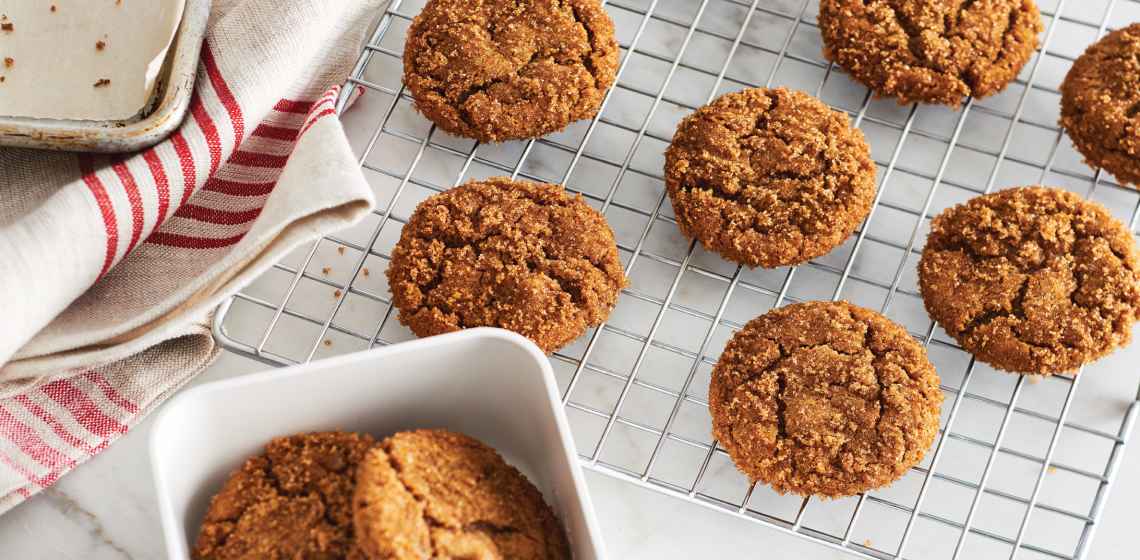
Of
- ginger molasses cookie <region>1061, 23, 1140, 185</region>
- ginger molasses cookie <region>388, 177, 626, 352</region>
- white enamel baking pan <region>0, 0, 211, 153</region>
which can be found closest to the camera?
white enamel baking pan <region>0, 0, 211, 153</region>

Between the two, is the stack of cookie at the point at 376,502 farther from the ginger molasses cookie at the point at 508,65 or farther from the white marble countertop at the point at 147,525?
the ginger molasses cookie at the point at 508,65

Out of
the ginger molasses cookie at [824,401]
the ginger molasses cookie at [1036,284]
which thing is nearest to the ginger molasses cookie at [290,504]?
the ginger molasses cookie at [824,401]

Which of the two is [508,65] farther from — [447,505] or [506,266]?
[447,505]

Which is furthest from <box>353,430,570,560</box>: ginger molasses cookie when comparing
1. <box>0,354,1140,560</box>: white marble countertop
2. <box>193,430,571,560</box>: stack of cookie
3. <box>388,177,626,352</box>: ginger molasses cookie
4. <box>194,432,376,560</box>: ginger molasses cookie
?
<box>0,354,1140,560</box>: white marble countertop

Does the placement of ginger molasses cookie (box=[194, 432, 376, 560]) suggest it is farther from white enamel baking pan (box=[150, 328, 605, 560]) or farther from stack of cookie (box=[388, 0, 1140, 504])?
stack of cookie (box=[388, 0, 1140, 504])

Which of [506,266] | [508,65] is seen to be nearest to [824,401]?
[506,266]

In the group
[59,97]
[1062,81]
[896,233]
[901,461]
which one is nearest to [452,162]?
[59,97]

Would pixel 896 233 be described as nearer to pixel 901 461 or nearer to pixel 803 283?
pixel 803 283
